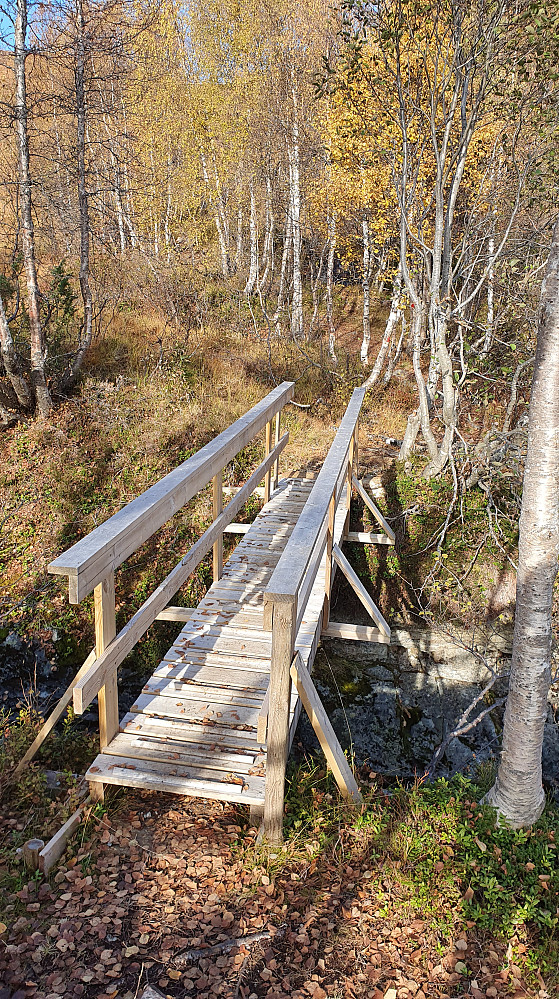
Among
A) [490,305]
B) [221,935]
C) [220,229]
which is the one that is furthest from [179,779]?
[220,229]

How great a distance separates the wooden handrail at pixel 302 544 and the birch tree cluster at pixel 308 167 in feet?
7.33

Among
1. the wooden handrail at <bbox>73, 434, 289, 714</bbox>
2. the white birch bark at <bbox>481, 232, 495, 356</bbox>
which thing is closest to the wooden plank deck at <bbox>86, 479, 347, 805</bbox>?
the wooden handrail at <bbox>73, 434, 289, 714</bbox>

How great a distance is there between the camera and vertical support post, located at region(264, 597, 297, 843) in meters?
2.78

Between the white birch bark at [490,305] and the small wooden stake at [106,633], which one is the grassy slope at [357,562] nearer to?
the small wooden stake at [106,633]

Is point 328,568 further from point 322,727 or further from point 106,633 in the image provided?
point 106,633

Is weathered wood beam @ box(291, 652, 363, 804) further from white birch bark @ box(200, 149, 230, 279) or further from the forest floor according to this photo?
white birch bark @ box(200, 149, 230, 279)

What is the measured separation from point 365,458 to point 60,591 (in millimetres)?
4891

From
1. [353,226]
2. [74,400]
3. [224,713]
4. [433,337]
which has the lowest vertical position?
[224,713]

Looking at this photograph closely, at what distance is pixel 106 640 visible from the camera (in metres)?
3.12

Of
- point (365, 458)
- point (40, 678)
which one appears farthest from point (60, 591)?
point (365, 458)

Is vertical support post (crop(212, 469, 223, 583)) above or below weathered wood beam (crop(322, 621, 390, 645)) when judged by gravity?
above

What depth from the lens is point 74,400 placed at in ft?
30.3

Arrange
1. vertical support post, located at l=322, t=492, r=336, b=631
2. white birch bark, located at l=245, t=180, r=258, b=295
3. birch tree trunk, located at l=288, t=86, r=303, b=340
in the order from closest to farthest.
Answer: vertical support post, located at l=322, t=492, r=336, b=631, birch tree trunk, located at l=288, t=86, r=303, b=340, white birch bark, located at l=245, t=180, r=258, b=295

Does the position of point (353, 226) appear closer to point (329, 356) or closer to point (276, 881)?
point (329, 356)
